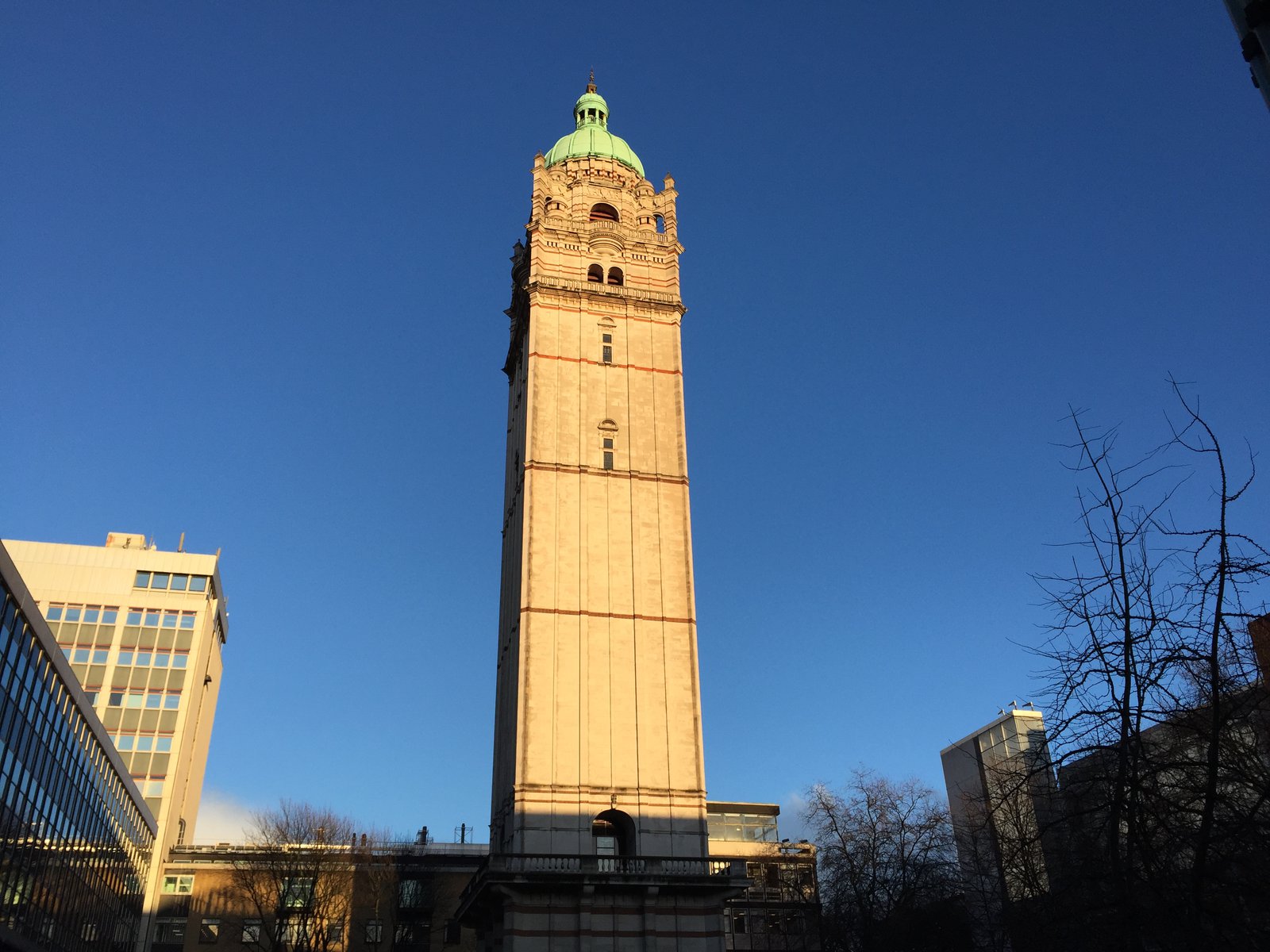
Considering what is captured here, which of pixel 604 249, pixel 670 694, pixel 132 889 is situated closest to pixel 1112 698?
pixel 670 694

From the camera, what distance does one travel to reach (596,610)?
53344 millimetres

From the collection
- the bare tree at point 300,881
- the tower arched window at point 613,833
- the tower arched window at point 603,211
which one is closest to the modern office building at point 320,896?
the bare tree at point 300,881

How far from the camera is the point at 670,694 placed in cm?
5231

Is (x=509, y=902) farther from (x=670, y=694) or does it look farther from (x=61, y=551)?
(x=61, y=551)

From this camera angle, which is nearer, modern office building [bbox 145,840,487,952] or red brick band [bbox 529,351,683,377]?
red brick band [bbox 529,351,683,377]

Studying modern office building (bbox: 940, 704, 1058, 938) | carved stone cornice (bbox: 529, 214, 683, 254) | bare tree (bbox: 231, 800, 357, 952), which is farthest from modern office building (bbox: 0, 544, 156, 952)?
carved stone cornice (bbox: 529, 214, 683, 254)

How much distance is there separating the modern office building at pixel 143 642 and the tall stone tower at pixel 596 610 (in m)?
37.0

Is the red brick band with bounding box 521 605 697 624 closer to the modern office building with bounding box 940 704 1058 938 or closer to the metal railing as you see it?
the metal railing

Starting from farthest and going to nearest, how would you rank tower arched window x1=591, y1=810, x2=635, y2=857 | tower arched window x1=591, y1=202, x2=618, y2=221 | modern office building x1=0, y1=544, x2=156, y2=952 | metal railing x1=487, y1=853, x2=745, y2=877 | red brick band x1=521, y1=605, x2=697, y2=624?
tower arched window x1=591, y1=202, x2=618, y2=221 → red brick band x1=521, y1=605, x2=697, y2=624 → tower arched window x1=591, y1=810, x2=635, y2=857 → metal railing x1=487, y1=853, x2=745, y2=877 → modern office building x1=0, y1=544, x2=156, y2=952

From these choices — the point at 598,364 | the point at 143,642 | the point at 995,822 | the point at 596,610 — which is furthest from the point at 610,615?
the point at 143,642

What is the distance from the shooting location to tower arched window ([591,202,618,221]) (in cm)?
6925

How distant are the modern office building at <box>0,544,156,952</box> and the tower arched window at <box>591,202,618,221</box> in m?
40.9

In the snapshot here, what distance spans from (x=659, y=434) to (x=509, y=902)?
2606 cm

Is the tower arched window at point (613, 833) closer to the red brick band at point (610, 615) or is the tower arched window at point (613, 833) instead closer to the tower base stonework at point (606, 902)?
the tower base stonework at point (606, 902)
